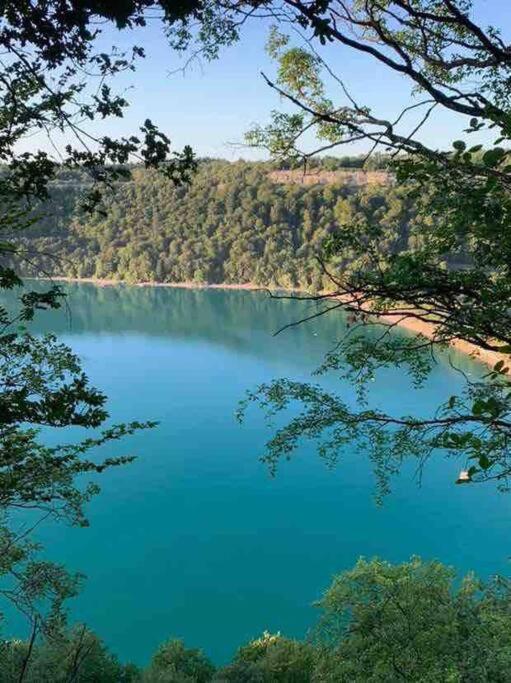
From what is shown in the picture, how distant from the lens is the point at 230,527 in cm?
1173

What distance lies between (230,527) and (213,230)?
3475 centimetres

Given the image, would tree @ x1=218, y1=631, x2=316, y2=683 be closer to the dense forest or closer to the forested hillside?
the dense forest

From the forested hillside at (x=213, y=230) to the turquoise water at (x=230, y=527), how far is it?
20038 millimetres

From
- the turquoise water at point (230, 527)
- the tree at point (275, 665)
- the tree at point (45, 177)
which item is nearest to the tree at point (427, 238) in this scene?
the tree at point (45, 177)

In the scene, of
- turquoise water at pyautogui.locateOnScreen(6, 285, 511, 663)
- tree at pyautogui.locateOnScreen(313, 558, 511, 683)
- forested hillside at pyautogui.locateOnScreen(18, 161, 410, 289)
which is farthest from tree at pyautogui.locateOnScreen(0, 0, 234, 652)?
forested hillside at pyautogui.locateOnScreen(18, 161, 410, 289)

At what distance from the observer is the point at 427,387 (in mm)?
20219

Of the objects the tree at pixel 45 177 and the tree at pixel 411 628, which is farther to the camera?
the tree at pixel 411 628

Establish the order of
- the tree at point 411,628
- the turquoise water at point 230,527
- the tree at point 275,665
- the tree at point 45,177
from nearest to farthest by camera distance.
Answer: the tree at point 45,177 → the tree at point 411,628 → the tree at point 275,665 → the turquoise water at point 230,527

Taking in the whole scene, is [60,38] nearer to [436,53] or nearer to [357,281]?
[357,281]

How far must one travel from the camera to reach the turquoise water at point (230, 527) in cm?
927

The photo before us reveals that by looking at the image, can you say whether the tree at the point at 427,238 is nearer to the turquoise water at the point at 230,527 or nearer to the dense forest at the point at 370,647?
the dense forest at the point at 370,647

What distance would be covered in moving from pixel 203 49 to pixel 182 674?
6.30 m

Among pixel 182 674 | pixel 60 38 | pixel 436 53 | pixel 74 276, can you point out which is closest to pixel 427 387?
pixel 182 674

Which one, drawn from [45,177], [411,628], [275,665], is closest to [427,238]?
[45,177]
